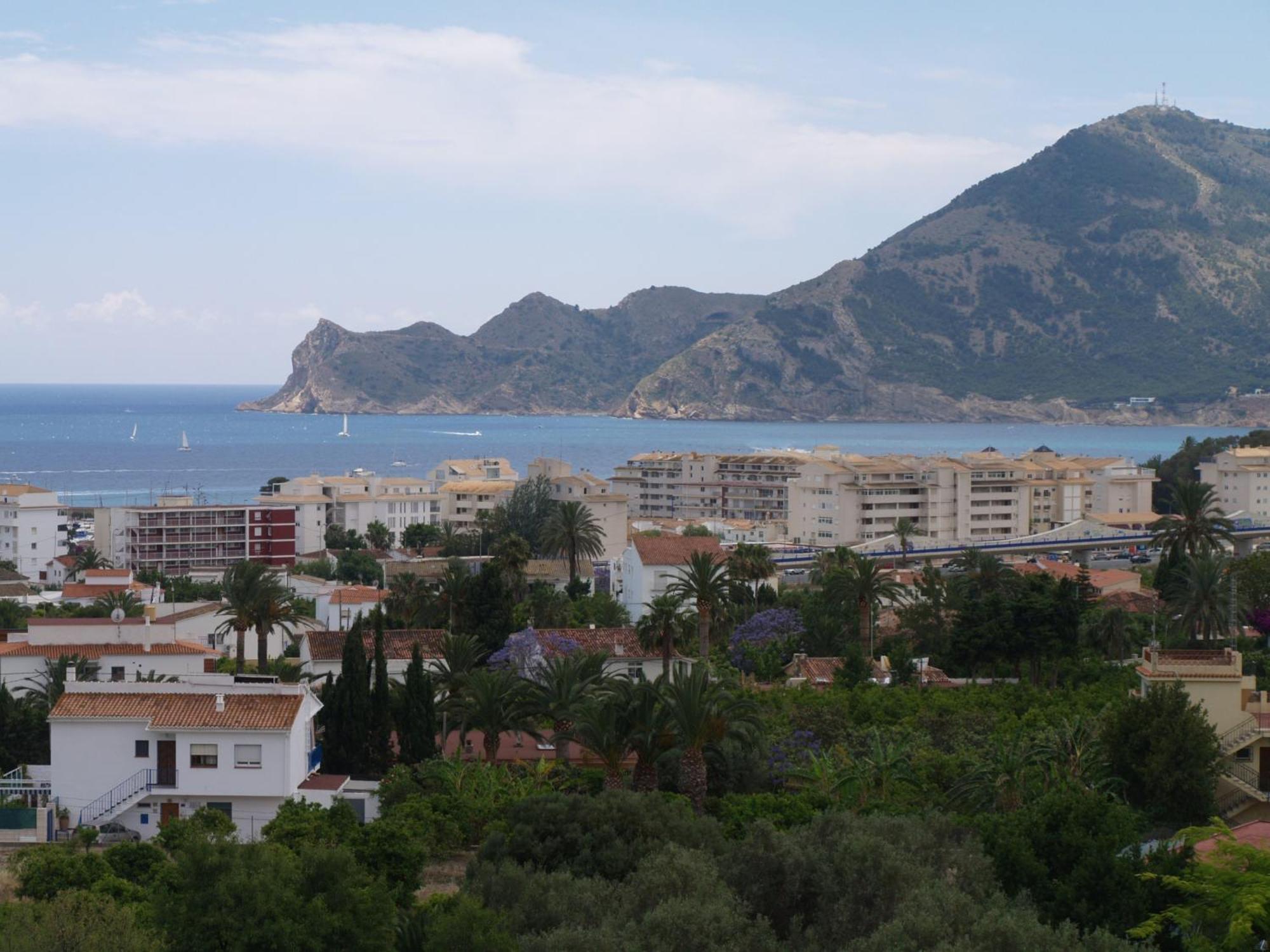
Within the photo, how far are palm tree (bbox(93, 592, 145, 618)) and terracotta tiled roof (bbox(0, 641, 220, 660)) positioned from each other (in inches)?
214

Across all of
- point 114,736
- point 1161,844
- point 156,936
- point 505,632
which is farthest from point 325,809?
point 505,632

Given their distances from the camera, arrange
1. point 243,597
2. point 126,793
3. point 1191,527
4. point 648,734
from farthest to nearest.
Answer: point 1191,527 < point 243,597 < point 126,793 < point 648,734

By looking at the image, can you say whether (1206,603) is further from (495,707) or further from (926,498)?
(926,498)

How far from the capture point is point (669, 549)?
212 feet

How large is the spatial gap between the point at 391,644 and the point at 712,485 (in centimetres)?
8197

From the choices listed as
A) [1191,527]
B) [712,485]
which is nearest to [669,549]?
[1191,527]

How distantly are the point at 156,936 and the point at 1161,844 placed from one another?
43.4 feet

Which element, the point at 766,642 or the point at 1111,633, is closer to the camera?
the point at 1111,633

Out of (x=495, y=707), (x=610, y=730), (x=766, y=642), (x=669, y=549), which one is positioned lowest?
(x=766, y=642)

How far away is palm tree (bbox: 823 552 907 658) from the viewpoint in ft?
159

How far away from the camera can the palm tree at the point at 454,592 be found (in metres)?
48.0

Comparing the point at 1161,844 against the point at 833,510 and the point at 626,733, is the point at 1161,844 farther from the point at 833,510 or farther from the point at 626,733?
the point at 833,510

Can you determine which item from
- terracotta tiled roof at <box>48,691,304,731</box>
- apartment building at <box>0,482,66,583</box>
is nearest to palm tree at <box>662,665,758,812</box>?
terracotta tiled roof at <box>48,691,304,731</box>

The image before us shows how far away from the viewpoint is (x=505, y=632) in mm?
47062
